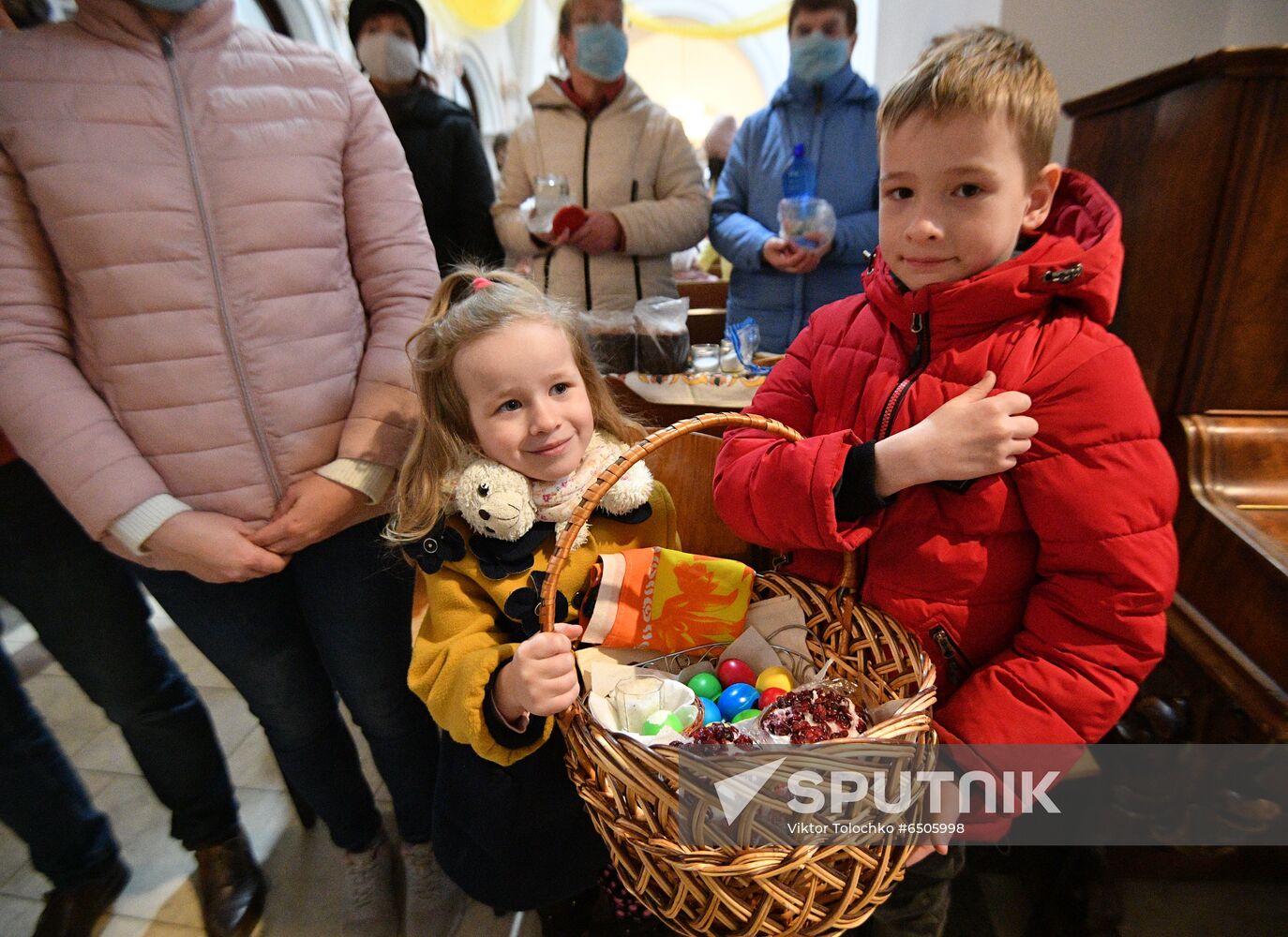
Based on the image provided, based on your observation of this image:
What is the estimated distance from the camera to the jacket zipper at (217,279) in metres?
0.84

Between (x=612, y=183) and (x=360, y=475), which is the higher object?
(x=612, y=183)

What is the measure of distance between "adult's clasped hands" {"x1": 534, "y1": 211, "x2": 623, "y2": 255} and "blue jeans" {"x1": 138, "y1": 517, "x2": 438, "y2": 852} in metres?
0.87

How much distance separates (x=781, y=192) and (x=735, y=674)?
128cm

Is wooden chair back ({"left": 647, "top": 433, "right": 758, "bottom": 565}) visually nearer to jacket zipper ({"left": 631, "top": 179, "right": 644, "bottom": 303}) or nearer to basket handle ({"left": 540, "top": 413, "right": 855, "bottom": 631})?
basket handle ({"left": 540, "top": 413, "right": 855, "bottom": 631})

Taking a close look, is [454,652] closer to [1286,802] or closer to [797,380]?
[797,380]

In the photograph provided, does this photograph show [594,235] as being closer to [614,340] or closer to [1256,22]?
[614,340]

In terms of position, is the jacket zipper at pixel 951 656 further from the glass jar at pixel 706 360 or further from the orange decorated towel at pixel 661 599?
the glass jar at pixel 706 360

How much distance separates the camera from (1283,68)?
0.85m

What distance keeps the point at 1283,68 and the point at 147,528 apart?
5.16 ft

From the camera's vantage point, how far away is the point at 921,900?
0.90 metres

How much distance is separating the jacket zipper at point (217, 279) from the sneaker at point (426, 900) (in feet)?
2.43

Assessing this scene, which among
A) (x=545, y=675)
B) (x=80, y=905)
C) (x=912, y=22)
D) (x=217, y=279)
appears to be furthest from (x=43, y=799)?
(x=912, y=22)

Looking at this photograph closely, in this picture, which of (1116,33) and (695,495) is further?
(1116,33)

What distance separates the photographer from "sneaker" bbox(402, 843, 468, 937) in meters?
1.24
